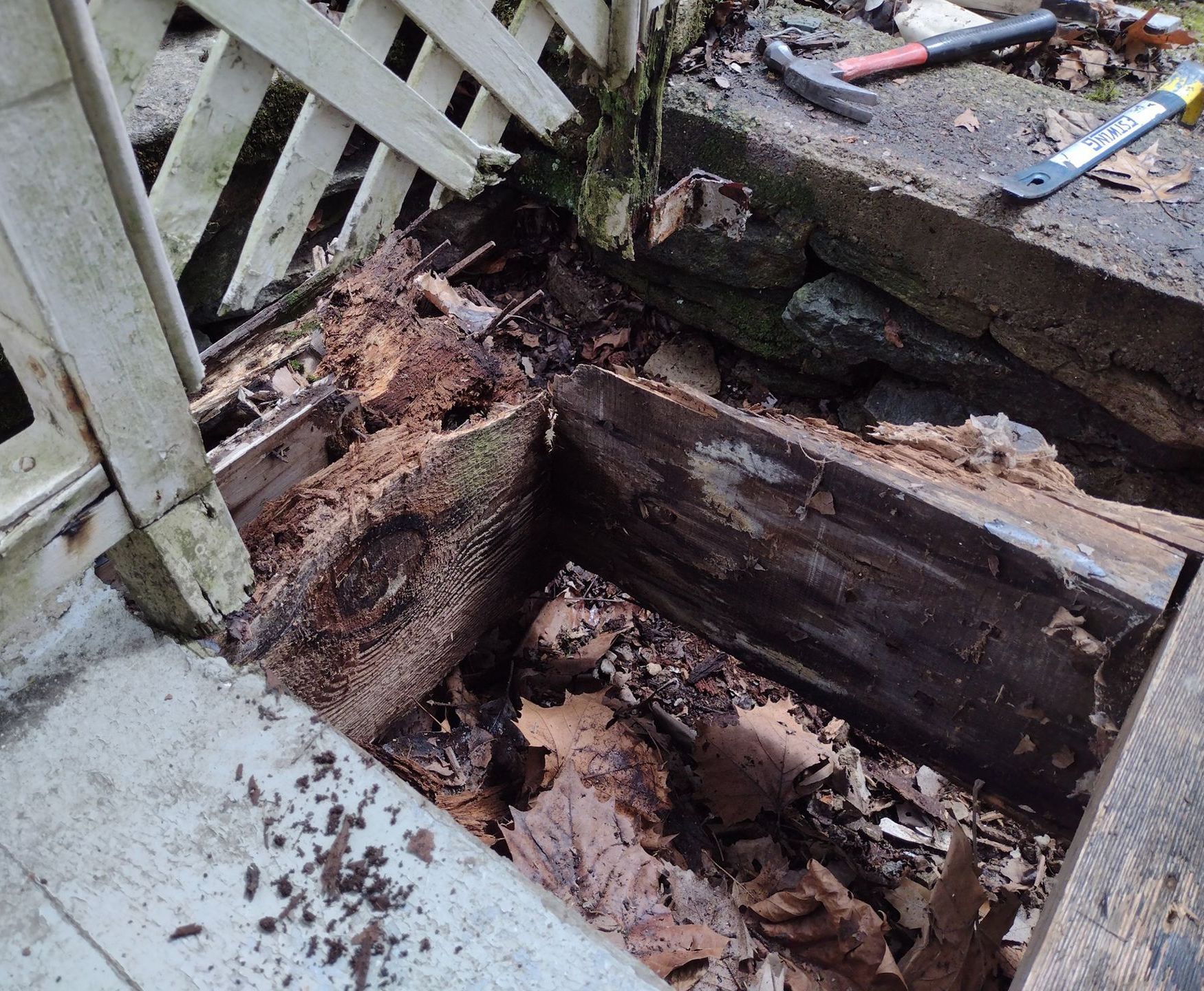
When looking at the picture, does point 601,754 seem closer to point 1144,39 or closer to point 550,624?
point 550,624

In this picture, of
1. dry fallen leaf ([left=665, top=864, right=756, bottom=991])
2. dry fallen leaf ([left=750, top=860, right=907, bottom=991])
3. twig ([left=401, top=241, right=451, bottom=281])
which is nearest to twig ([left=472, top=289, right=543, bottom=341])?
twig ([left=401, top=241, right=451, bottom=281])

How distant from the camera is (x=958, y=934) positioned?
1.33 metres

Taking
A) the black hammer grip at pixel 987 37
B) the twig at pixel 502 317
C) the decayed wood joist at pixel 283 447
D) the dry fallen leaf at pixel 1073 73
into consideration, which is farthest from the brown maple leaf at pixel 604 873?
the dry fallen leaf at pixel 1073 73

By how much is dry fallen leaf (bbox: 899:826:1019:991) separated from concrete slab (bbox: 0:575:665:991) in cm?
69

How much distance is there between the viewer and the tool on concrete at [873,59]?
2.64 metres

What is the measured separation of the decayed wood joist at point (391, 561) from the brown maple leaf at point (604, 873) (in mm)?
331

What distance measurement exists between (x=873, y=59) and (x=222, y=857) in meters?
2.93

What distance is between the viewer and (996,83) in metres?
2.84

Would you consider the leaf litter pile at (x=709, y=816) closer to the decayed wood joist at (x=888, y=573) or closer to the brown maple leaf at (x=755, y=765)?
the brown maple leaf at (x=755, y=765)

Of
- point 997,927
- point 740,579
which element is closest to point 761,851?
point 997,927

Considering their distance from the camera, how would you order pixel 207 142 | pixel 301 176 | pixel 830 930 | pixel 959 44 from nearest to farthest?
1. pixel 830 930
2. pixel 207 142
3. pixel 301 176
4. pixel 959 44

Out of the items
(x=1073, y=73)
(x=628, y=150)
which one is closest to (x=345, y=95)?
(x=628, y=150)

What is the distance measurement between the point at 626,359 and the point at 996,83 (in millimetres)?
1566

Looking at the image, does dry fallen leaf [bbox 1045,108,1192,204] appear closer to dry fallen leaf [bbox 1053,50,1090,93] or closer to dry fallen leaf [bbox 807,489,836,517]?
dry fallen leaf [bbox 1053,50,1090,93]
